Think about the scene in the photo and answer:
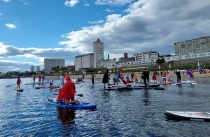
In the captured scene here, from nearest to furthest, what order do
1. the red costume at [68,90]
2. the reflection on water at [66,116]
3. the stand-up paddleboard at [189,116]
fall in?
1. the stand-up paddleboard at [189,116]
2. the reflection on water at [66,116]
3. the red costume at [68,90]

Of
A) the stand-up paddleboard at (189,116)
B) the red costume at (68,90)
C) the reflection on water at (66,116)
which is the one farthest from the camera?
the red costume at (68,90)

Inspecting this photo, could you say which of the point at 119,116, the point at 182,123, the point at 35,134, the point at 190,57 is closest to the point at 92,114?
the point at 119,116

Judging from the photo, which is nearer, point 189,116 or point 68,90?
point 189,116

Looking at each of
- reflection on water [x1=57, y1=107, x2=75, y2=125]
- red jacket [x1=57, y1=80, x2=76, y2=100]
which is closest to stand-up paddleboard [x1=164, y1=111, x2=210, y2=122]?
reflection on water [x1=57, y1=107, x2=75, y2=125]

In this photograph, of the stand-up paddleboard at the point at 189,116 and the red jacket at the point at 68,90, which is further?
the red jacket at the point at 68,90

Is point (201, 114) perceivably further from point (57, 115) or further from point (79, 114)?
point (57, 115)

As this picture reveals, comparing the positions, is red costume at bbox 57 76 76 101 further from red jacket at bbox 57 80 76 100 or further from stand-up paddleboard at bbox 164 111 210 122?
stand-up paddleboard at bbox 164 111 210 122

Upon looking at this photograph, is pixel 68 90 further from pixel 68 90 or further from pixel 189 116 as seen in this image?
pixel 189 116

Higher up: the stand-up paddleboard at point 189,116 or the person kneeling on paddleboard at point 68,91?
the person kneeling on paddleboard at point 68,91

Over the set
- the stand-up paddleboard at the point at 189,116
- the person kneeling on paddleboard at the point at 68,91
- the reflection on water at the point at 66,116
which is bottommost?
the reflection on water at the point at 66,116

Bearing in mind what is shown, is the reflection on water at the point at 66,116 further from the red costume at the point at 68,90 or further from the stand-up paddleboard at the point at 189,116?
the stand-up paddleboard at the point at 189,116

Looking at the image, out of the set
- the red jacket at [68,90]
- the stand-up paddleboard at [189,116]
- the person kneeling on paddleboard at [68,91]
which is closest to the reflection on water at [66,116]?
the person kneeling on paddleboard at [68,91]

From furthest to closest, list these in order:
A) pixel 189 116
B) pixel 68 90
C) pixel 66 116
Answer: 1. pixel 68 90
2. pixel 66 116
3. pixel 189 116

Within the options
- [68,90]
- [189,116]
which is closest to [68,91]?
[68,90]
